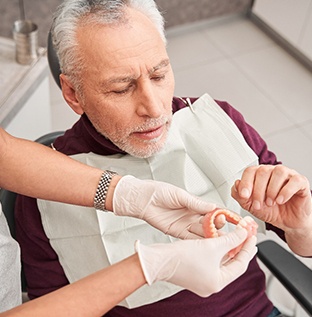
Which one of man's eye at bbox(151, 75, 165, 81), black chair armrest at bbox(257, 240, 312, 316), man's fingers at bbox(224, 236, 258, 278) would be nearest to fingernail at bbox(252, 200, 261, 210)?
man's fingers at bbox(224, 236, 258, 278)

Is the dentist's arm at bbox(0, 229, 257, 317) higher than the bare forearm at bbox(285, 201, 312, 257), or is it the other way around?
the dentist's arm at bbox(0, 229, 257, 317)

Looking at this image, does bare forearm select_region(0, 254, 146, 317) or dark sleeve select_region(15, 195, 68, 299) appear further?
dark sleeve select_region(15, 195, 68, 299)

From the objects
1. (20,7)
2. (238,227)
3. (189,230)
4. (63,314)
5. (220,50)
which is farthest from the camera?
(220,50)

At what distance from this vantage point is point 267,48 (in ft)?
10.5

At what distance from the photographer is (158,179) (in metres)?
1.30

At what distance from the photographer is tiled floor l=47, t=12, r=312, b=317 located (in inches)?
105

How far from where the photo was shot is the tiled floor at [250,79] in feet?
8.76

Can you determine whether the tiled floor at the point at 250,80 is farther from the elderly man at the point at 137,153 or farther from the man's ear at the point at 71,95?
the man's ear at the point at 71,95

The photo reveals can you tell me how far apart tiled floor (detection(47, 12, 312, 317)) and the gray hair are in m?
1.50

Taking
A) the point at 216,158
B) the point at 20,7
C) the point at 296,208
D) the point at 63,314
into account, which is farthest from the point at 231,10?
the point at 63,314

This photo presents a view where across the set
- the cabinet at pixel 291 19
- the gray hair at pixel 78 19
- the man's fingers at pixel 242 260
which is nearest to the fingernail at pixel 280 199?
the man's fingers at pixel 242 260

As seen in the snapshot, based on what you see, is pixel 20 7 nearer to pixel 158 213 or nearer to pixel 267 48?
pixel 267 48

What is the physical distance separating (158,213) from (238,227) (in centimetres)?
21

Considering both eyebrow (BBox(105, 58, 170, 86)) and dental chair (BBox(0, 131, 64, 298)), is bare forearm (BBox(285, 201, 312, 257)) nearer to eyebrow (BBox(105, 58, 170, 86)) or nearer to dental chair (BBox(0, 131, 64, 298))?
eyebrow (BBox(105, 58, 170, 86))
